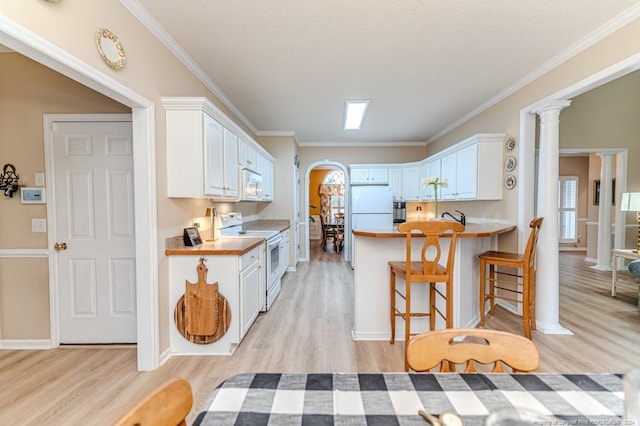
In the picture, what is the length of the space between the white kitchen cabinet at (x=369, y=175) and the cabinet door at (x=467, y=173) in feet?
6.81

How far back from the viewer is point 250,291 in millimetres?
2992

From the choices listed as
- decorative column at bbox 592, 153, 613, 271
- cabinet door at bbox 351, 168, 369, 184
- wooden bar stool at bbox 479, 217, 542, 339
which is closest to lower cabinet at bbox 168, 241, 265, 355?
wooden bar stool at bbox 479, 217, 542, 339

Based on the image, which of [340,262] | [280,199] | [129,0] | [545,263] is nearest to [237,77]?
[129,0]

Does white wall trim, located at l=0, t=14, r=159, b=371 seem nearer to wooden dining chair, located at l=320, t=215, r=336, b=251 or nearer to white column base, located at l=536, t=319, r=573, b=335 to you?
white column base, located at l=536, t=319, r=573, b=335

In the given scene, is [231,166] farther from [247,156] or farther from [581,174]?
[581,174]

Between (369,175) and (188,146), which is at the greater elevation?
(369,175)

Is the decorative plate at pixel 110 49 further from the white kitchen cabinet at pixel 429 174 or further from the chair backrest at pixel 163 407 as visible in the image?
the white kitchen cabinet at pixel 429 174

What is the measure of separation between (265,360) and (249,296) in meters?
0.65

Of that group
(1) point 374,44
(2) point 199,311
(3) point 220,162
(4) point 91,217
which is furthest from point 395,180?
(4) point 91,217

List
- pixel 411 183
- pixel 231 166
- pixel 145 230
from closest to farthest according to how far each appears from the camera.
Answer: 1. pixel 145 230
2. pixel 231 166
3. pixel 411 183

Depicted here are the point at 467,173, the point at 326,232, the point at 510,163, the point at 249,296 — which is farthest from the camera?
the point at 326,232

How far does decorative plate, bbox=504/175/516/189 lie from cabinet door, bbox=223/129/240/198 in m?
3.42

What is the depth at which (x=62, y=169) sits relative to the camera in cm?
266

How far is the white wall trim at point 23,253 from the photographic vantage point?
2.61m
